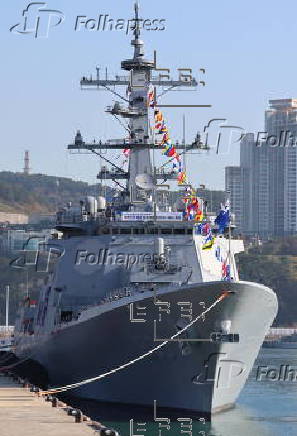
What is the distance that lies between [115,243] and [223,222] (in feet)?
21.9

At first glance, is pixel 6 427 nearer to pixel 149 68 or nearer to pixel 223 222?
pixel 223 222

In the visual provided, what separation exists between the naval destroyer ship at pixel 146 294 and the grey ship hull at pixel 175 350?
4 cm

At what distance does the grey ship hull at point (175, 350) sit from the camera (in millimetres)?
43312

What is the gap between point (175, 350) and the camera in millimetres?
Result: 43812

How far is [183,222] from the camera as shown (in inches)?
1921

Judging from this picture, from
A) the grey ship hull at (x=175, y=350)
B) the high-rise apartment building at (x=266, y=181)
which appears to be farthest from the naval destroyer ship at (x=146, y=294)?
the high-rise apartment building at (x=266, y=181)

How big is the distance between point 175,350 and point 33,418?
8210 mm

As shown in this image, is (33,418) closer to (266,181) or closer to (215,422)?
(215,422)

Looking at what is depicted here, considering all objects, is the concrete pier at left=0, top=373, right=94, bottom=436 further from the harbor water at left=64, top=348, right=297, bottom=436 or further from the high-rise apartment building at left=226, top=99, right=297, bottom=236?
the high-rise apartment building at left=226, top=99, right=297, bottom=236

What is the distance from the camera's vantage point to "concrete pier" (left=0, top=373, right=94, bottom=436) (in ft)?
110

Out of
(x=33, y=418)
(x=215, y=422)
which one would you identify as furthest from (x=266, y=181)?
(x=33, y=418)

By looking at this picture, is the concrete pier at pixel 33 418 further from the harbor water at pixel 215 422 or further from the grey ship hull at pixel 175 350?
the grey ship hull at pixel 175 350

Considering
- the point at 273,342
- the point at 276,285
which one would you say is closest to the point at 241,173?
the point at 276,285

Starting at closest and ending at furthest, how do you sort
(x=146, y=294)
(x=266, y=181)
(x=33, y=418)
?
(x=33, y=418)
(x=146, y=294)
(x=266, y=181)
